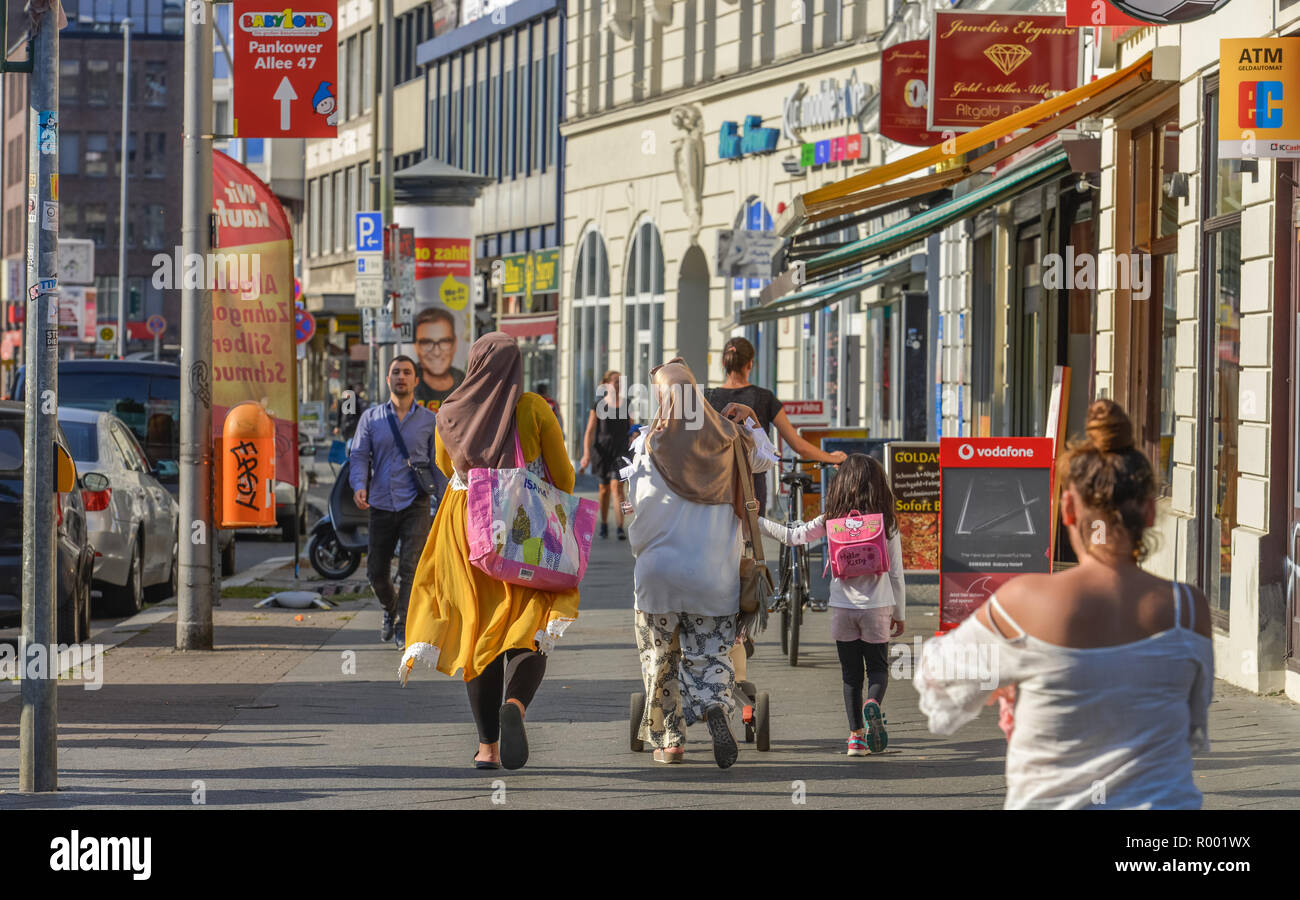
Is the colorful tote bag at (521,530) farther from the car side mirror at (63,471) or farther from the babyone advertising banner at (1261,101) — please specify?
the babyone advertising banner at (1261,101)

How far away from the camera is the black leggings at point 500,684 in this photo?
8.23 metres

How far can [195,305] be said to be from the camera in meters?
12.8

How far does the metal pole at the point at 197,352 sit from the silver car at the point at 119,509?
175 centimetres

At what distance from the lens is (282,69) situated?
13023 mm

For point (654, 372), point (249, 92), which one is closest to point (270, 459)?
point (249, 92)

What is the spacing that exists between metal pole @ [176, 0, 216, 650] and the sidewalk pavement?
0.48 m

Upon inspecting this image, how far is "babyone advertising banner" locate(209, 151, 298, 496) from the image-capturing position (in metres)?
13.1

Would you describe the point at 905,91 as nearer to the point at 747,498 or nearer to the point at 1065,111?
the point at 1065,111

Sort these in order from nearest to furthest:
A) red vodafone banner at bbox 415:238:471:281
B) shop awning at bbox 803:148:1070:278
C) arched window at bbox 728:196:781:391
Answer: shop awning at bbox 803:148:1070:278, red vodafone banner at bbox 415:238:471:281, arched window at bbox 728:196:781:391

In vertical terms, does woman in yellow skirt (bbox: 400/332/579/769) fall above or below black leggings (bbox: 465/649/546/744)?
above

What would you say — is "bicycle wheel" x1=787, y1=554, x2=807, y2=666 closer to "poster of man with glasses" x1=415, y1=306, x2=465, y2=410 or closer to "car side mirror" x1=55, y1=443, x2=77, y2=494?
"poster of man with glasses" x1=415, y1=306, x2=465, y2=410

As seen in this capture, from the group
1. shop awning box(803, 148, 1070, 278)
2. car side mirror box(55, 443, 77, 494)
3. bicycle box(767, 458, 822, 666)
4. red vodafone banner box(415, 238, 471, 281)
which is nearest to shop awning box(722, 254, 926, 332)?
shop awning box(803, 148, 1070, 278)

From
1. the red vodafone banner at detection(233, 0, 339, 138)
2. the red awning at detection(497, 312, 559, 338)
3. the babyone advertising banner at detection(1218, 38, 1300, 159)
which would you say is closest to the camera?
the babyone advertising banner at detection(1218, 38, 1300, 159)

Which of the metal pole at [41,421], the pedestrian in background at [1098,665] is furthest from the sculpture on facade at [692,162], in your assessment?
the pedestrian in background at [1098,665]
